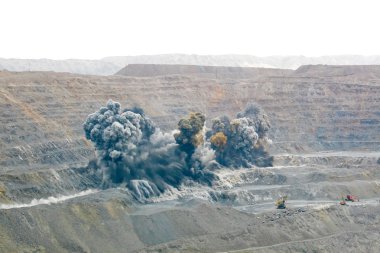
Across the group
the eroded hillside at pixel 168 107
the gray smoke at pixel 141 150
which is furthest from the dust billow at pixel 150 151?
the eroded hillside at pixel 168 107

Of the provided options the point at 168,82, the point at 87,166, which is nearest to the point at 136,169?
the point at 87,166

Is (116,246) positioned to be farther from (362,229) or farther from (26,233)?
(362,229)

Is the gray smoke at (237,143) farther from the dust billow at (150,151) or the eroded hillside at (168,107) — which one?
the eroded hillside at (168,107)

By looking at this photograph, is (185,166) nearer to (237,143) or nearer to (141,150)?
(141,150)

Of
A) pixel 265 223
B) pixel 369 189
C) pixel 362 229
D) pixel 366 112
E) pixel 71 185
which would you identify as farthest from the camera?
pixel 366 112

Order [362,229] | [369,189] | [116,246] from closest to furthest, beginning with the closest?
[116,246]
[362,229]
[369,189]

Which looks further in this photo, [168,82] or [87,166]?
[168,82]
